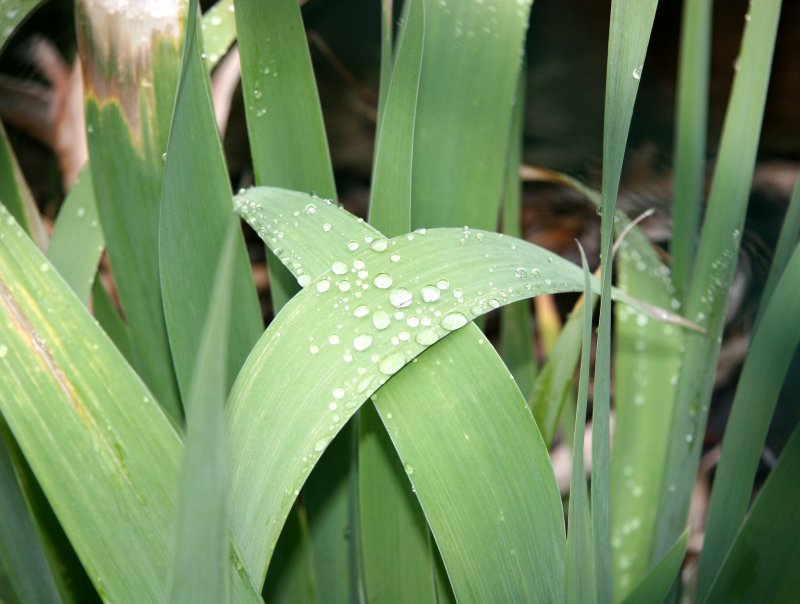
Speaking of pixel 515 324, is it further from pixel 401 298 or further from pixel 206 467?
pixel 206 467

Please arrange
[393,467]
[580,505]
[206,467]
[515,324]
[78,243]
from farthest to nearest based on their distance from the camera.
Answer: [515,324] → [78,243] → [393,467] → [580,505] → [206,467]

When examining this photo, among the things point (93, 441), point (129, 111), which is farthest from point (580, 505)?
point (129, 111)

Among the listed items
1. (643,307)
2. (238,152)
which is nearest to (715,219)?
(643,307)

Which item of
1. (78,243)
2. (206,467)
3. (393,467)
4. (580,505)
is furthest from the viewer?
(78,243)

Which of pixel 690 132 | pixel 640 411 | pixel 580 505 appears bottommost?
pixel 640 411

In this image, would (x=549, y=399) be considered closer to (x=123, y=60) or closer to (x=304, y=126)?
(x=304, y=126)

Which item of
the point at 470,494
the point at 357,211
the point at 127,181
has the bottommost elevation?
the point at 357,211

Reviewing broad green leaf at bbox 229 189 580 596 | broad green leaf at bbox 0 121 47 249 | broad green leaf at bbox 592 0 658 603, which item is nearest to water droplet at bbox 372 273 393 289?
broad green leaf at bbox 229 189 580 596
